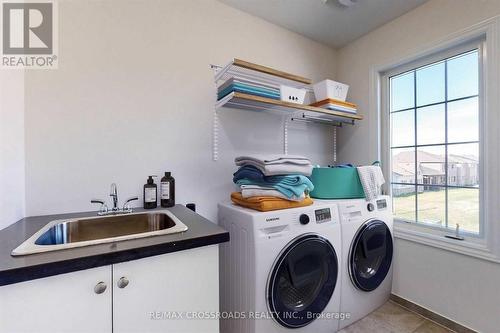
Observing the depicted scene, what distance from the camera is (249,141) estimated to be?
76.9 inches

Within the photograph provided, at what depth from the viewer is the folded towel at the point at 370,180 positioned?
5.65 ft

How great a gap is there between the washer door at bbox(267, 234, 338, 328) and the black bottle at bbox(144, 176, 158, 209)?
0.86m

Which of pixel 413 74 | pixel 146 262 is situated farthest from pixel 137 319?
pixel 413 74

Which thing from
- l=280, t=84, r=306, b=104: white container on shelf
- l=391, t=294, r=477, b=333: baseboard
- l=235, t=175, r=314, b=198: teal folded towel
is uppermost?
l=280, t=84, r=306, b=104: white container on shelf

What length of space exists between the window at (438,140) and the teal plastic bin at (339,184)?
1.86ft

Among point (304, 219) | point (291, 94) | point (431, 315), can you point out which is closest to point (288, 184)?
point (304, 219)

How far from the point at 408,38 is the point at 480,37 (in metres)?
0.46

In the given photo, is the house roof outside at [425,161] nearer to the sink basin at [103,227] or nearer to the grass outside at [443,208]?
the grass outside at [443,208]

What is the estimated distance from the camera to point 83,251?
76 cm

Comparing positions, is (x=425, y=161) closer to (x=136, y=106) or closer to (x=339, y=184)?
(x=339, y=184)

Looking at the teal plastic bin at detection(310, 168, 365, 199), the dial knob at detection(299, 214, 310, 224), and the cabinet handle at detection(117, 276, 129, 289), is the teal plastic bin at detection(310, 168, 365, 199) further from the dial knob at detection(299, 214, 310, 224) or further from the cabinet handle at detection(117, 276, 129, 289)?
the cabinet handle at detection(117, 276, 129, 289)

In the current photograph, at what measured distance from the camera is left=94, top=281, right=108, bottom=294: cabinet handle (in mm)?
753

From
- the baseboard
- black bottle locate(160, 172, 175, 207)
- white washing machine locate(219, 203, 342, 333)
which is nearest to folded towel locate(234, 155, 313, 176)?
white washing machine locate(219, 203, 342, 333)

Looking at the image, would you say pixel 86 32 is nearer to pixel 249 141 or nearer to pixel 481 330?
pixel 249 141
